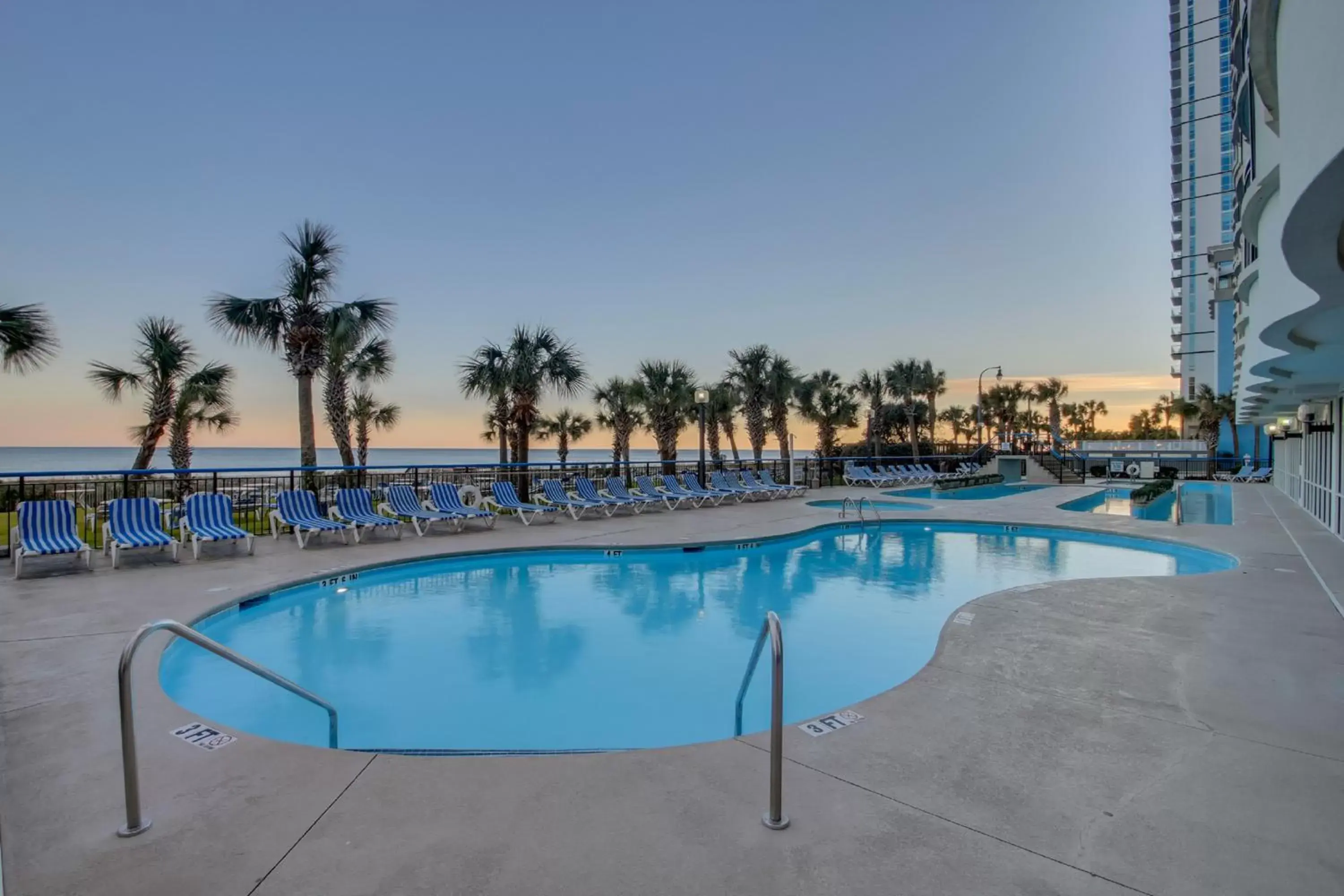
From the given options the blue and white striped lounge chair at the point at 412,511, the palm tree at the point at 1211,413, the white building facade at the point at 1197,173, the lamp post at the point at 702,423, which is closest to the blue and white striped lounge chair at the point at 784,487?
the lamp post at the point at 702,423

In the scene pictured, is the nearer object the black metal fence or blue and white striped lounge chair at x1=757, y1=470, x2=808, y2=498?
the black metal fence

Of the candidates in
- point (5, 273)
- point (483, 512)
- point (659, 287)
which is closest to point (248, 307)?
point (5, 273)

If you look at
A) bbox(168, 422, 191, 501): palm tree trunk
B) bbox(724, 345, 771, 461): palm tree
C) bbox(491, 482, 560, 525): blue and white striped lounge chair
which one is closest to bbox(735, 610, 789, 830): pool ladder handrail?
bbox(491, 482, 560, 525): blue and white striped lounge chair

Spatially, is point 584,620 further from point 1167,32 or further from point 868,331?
point 1167,32

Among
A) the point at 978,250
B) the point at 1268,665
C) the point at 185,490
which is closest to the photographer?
the point at 1268,665

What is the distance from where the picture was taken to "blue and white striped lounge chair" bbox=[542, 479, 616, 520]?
504 inches

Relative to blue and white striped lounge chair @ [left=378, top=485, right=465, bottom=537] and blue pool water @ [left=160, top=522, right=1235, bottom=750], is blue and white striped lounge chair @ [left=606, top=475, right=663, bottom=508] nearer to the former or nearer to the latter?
blue and white striped lounge chair @ [left=378, top=485, right=465, bottom=537]

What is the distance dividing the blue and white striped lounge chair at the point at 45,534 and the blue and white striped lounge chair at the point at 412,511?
371 centimetres

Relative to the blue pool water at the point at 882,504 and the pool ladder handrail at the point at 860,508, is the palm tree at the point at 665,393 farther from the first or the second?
the pool ladder handrail at the point at 860,508

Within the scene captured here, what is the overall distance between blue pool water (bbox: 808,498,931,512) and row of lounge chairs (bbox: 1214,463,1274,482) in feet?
64.8

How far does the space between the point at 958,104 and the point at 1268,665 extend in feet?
53.2

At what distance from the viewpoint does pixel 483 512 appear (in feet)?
37.7

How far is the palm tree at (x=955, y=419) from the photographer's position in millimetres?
52625

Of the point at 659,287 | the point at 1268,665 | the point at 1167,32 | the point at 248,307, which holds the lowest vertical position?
the point at 1268,665
